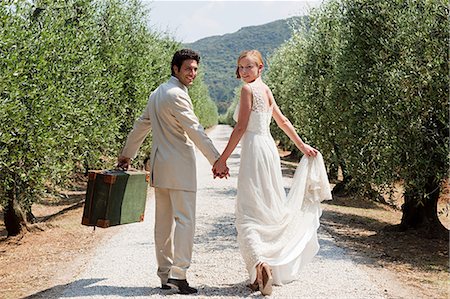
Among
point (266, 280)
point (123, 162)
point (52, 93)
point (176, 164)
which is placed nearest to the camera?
point (266, 280)

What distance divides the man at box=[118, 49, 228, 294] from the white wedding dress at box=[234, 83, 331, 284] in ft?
1.78

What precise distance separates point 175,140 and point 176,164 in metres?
0.29

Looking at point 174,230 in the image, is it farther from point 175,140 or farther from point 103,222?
point 175,140

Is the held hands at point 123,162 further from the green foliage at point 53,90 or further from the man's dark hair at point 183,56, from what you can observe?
the green foliage at point 53,90

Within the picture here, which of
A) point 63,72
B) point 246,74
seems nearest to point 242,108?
point 246,74

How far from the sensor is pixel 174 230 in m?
6.54

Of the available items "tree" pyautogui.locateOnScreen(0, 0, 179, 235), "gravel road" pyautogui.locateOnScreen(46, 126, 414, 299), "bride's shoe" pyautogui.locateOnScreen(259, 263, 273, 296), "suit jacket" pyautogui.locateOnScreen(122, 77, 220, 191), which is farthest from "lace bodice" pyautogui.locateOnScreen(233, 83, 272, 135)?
"tree" pyautogui.locateOnScreen(0, 0, 179, 235)

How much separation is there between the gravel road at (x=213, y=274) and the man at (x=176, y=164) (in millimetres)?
443

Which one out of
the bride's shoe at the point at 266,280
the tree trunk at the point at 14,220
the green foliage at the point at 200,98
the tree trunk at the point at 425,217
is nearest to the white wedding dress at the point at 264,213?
the bride's shoe at the point at 266,280

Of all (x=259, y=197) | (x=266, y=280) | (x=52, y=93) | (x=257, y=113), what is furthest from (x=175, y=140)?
(x=52, y=93)

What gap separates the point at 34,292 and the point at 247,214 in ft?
10.5

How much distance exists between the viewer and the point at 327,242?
10.7 meters

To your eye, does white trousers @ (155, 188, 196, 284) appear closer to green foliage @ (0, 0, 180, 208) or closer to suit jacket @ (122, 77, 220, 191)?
suit jacket @ (122, 77, 220, 191)

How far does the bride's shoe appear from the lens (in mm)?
6184
